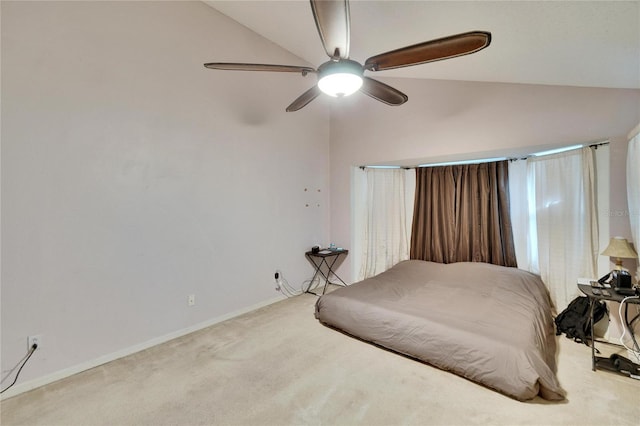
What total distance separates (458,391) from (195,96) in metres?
3.46

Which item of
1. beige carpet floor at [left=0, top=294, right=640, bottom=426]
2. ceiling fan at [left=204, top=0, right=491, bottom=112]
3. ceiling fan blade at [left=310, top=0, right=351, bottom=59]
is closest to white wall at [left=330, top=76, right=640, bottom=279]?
beige carpet floor at [left=0, top=294, right=640, bottom=426]

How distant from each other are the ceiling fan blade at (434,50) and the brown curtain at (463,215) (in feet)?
8.83

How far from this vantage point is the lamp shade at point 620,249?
220cm

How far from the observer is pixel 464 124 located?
10.7 ft

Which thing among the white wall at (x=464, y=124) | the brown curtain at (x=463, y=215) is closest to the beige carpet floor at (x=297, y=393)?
the brown curtain at (x=463, y=215)

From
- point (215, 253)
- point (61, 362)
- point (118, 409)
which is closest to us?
point (118, 409)

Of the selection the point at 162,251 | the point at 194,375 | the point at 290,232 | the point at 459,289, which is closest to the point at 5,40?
the point at 162,251

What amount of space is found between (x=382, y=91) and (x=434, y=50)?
0.47 metres

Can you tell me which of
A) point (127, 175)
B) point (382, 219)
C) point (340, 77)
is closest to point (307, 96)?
point (340, 77)

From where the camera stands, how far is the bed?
1.80 metres

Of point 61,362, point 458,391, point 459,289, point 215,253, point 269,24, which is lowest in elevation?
point 458,391

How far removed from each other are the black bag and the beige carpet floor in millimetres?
132

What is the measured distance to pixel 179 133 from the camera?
8.84 feet

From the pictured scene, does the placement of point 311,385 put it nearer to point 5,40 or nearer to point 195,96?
point 195,96
